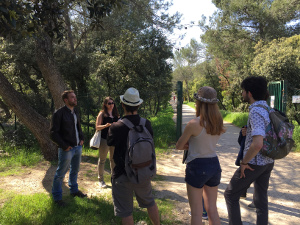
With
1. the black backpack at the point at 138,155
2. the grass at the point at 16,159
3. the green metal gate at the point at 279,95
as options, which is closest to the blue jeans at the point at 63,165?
the black backpack at the point at 138,155

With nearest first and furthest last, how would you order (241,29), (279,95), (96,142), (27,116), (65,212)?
1. (65,212)
2. (96,142)
3. (27,116)
4. (279,95)
5. (241,29)

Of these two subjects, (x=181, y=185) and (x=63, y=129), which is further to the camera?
(x=181, y=185)

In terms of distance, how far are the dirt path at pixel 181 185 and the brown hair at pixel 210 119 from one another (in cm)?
158

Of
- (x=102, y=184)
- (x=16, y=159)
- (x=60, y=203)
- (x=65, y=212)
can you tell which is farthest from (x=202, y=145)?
(x=16, y=159)

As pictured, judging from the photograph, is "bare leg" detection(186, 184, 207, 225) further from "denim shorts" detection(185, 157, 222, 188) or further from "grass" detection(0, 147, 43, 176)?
"grass" detection(0, 147, 43, 176)

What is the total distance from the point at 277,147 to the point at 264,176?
0.38m

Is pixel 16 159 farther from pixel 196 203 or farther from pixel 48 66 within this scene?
pixel 196 203

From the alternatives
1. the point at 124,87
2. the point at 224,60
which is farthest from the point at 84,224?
the point at 224,60

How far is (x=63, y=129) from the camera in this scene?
3502 millimetres

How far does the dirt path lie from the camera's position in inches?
133

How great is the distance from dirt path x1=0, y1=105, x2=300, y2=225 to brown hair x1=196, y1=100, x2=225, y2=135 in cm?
158

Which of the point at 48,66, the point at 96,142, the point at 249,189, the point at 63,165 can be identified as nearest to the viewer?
the point at 63,165

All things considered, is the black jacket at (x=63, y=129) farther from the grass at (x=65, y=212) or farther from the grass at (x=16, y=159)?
the grass at (x=16, y=159)

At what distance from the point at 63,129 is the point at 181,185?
2.53 metres
